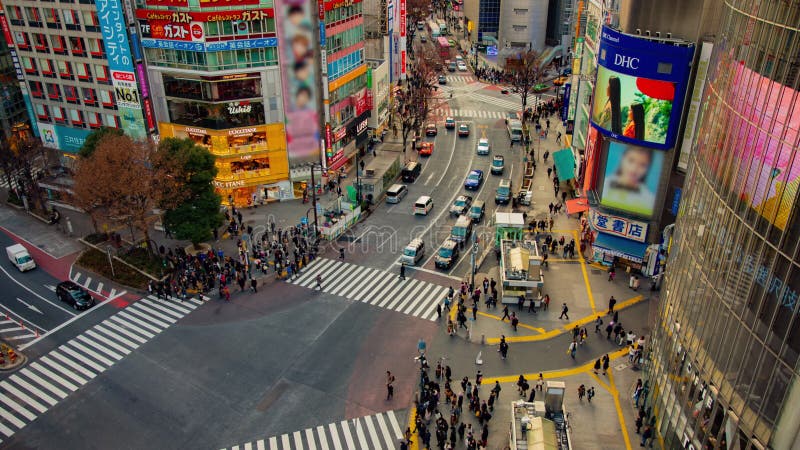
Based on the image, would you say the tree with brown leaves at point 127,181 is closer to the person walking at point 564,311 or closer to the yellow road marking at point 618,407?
the person walking at point 564,311

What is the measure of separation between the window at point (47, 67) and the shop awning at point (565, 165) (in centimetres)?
5544

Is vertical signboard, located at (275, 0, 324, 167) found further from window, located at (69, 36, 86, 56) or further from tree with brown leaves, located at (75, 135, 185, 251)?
window, located at (69, 36, 86, 56)

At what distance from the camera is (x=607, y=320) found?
150 ft

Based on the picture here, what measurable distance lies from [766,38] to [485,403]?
76.7ft

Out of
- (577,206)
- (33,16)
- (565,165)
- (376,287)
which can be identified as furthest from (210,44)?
(565,165)

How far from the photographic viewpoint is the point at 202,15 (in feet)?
180

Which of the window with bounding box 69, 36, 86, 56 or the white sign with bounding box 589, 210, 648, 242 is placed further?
the window with bounding box 69, 36, 86, 56

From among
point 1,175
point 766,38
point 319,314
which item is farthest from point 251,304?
point 1,175

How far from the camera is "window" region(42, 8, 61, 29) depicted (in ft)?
201

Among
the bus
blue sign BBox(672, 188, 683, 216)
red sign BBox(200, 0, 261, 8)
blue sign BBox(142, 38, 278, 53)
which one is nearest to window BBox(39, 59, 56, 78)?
blue sign BBox(142, 38, 278, 53)

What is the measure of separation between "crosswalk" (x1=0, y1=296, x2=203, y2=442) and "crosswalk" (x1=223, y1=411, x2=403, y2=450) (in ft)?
43.0

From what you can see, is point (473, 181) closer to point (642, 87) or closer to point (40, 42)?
point (642, 87)

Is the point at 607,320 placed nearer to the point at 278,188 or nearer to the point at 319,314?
the point at 319,314

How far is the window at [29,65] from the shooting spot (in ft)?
215
